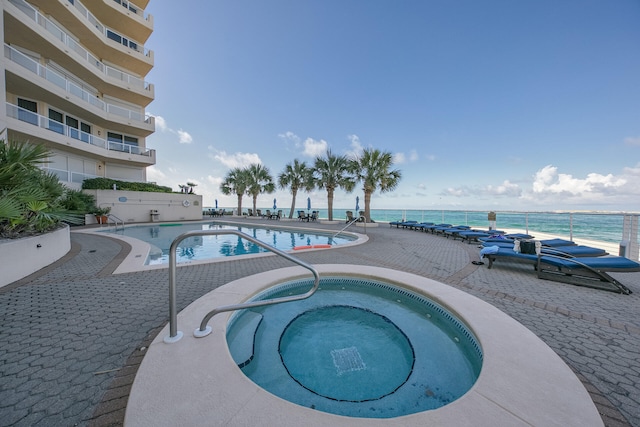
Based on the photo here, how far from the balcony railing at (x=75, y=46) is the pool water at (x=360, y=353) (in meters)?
Answer: 22.2

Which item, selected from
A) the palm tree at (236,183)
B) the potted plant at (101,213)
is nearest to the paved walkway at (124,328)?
the potted plant at (101,213)

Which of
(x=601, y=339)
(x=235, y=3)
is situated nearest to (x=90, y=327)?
(x=601, y=339)

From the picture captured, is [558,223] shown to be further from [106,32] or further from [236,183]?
[106,32]

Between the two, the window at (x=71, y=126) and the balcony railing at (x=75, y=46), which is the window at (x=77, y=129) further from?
the balcony railing at (x=75, y=46)

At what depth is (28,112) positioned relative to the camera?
12523mm

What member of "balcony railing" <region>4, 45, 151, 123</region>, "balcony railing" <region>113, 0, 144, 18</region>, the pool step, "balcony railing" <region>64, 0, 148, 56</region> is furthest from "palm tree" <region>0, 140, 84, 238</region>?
"balcony railing" <region>113, 0, 144, 18</region>

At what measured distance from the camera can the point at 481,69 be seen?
1609 centimetres

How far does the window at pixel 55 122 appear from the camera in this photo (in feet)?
45.4

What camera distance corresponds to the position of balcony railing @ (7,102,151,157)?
12.1 m

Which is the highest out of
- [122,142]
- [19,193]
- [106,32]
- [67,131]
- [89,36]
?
[106,32]

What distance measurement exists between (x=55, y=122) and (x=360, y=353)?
72.5ft

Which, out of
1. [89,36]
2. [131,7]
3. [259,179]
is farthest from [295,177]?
[131,7]

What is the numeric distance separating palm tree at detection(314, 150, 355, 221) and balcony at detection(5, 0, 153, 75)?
62.0ft

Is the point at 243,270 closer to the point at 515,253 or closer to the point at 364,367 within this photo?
the point at 364,367
